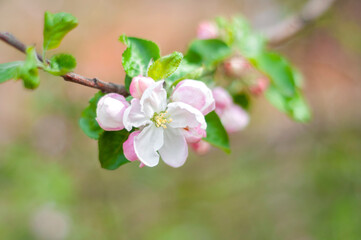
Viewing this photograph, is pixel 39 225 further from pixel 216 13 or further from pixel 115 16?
pixel 216 13

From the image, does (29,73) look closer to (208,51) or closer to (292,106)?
(208,51)

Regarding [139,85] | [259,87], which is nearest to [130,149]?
[139,85]

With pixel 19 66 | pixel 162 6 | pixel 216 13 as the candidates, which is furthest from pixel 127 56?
pixel 162 6

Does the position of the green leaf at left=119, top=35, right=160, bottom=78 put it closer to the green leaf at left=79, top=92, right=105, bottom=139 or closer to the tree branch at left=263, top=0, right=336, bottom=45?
the green leaf at left=79, top=92, right=105, bottom=139

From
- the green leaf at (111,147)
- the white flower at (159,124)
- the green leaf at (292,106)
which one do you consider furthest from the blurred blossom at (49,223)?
the white flower at (159,124)

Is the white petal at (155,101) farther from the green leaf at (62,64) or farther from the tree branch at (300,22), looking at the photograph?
the tree branch at (300,22)

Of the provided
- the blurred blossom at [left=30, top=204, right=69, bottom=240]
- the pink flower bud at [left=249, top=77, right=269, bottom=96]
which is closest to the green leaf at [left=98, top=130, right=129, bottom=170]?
the pink flower bud at [left=249, top=77, right=269, bottom=96]
